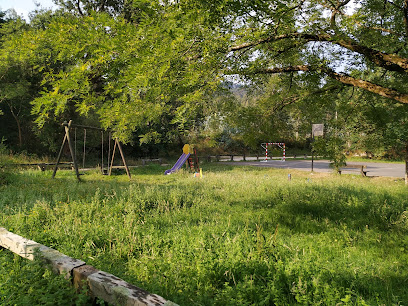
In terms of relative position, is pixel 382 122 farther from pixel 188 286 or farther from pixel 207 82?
pixel 188 286

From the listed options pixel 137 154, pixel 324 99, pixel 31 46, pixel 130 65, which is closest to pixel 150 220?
pixel 130 65

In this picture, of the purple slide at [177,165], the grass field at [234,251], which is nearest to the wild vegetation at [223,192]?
the grass field at [234,251]

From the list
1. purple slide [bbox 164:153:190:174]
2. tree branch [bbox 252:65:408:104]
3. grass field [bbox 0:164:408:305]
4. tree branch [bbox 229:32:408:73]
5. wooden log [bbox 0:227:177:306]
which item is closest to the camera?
wooden log [bbox 0:227:177:306]

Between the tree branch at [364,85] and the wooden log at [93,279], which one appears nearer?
the wooden log at [93,279]

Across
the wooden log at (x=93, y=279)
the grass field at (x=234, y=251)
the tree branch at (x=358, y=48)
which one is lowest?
the grass field at (x=234, y=251)

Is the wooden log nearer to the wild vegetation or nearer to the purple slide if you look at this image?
the wild vegetation

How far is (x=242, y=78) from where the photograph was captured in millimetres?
6594

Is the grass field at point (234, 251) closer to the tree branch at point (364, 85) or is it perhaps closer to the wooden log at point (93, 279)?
the wooden log at point (93, 279)

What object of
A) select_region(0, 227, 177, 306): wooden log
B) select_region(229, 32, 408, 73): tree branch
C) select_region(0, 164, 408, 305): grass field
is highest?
select_region(229, 32, 408, 73): tree branch

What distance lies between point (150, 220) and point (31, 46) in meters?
3.52

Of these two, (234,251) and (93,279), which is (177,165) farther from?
(93,279)

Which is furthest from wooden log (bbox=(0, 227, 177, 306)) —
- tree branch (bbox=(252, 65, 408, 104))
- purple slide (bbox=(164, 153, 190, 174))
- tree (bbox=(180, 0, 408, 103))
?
purple slide (bbox=(164, 153, 190, 174))

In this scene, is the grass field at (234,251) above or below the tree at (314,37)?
below

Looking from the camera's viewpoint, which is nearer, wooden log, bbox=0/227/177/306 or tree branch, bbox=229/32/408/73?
wooden log, bbox=0/227/177/306
